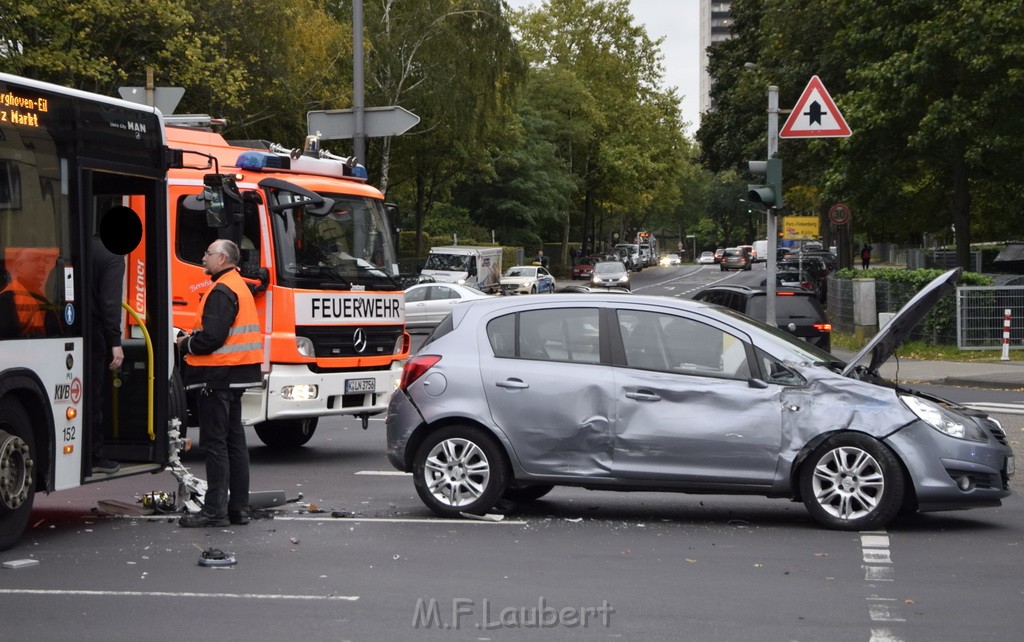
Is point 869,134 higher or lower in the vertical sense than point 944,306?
higher

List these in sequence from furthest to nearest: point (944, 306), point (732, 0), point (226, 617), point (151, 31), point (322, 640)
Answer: point (732, 0), point (151, 31), point (944, 306), point (226, 617), point (322, 640)

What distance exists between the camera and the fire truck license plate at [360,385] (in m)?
12.7

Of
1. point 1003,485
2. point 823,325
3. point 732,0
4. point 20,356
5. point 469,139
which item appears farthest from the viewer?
point 732,0

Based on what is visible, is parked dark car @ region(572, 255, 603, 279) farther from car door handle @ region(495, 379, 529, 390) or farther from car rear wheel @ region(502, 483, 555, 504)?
car door handle @ region(495, 379, 529, 390)

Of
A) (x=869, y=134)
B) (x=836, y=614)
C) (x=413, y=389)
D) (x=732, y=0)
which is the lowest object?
(x=836, y=614)

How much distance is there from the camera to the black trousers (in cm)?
896

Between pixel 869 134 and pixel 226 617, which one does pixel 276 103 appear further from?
pixel 226 617

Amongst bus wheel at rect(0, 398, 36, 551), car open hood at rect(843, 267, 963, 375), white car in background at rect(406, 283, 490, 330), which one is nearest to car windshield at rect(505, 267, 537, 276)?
white car in background at rect(406, 283, 490, 330)

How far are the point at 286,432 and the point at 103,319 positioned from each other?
505 cm

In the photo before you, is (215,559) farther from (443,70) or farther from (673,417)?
(443,70)

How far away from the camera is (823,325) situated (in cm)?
2144

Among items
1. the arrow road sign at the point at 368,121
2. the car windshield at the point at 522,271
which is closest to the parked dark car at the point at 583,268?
the car windshield at the point at 522,271

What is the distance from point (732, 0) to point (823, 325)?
133 ft

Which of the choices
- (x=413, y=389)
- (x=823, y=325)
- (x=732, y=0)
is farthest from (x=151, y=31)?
(x=732, y=0)
